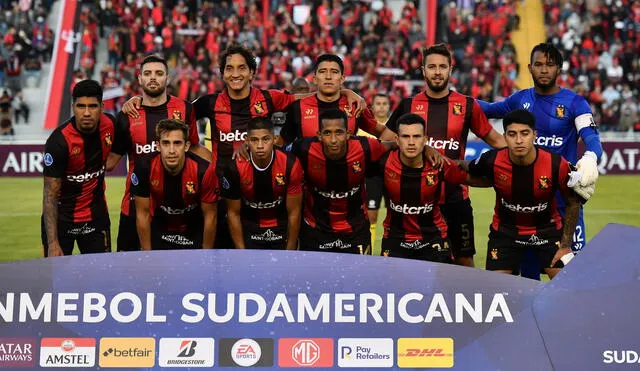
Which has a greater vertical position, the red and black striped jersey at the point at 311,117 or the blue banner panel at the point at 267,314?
the red and black striped jersey at the point at 311,117

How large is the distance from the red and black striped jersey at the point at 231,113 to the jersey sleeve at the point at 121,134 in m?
0.53

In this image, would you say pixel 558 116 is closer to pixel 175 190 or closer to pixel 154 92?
pixel 175 190

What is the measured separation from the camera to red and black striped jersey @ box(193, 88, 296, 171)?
6867 millimetres

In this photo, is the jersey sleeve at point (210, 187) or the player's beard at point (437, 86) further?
the player's beard at point (437, 86)

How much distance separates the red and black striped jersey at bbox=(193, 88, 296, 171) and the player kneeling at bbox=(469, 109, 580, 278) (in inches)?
63.6

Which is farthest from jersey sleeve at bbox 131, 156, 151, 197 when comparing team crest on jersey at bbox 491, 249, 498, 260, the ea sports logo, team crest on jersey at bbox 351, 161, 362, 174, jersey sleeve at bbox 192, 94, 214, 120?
the ea sports logo

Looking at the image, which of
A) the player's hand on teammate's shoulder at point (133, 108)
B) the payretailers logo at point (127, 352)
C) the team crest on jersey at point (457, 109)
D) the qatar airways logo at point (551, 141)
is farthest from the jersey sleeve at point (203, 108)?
the payretailers logo at point (127, 352)

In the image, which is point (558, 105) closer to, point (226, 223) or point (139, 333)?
point (226, 223)

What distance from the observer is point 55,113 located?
76.0 ft

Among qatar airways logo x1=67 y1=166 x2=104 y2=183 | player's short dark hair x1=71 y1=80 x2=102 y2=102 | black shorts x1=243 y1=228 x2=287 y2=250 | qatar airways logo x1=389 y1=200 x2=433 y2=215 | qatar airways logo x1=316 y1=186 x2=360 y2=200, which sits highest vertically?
player's short dark hair x1=71 y1=80 x2=102 y2=102

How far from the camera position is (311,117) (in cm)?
684

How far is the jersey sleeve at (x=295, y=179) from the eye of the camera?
623 cm

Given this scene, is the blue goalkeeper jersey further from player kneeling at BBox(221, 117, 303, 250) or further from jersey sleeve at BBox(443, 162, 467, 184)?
player kneeling at BBox(221, 117, 303, 250)

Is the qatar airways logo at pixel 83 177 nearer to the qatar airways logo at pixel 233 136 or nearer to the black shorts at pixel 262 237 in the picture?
the qatar airways logo at pixel 233 136
